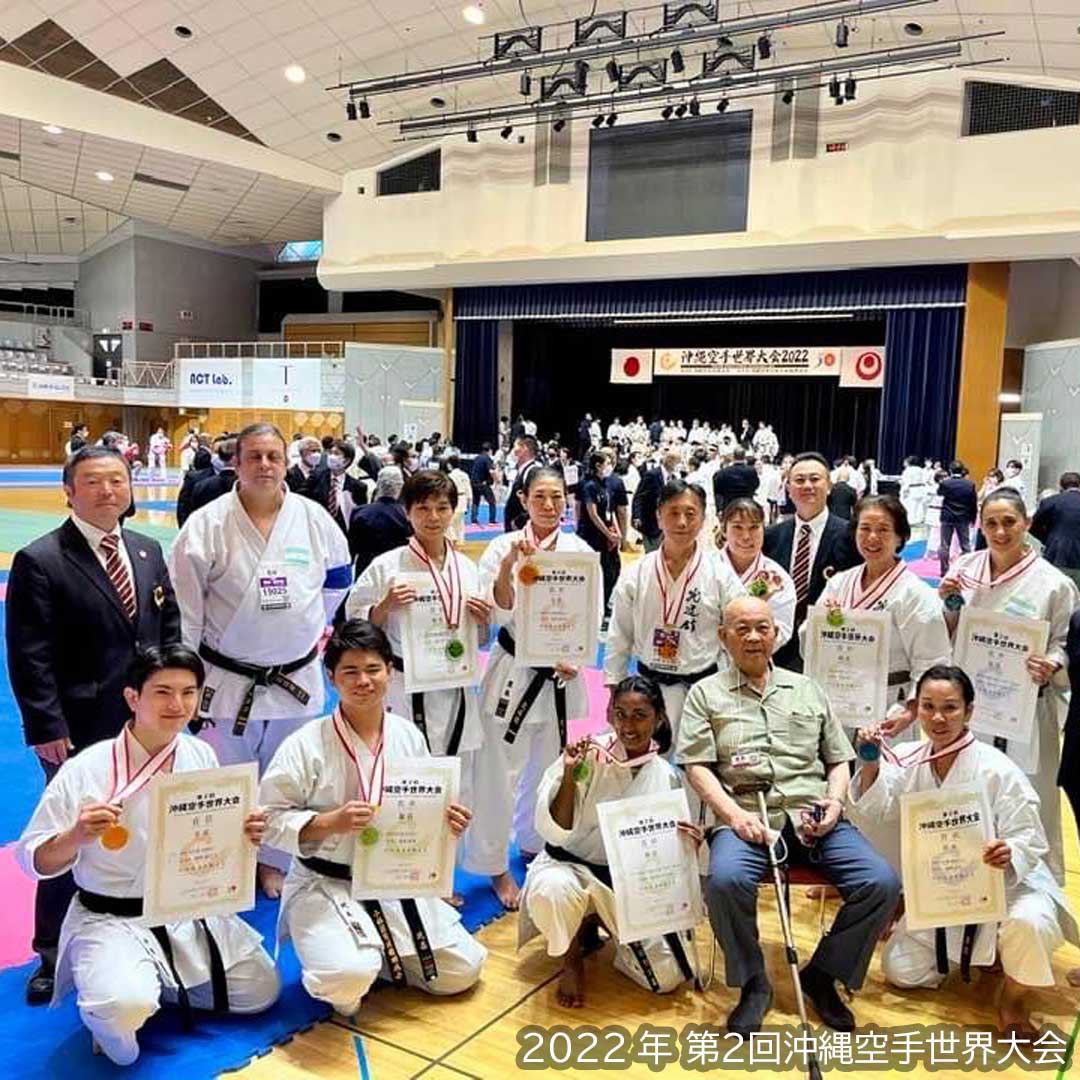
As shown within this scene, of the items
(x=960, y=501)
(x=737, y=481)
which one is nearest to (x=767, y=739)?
(x=737, y=481)

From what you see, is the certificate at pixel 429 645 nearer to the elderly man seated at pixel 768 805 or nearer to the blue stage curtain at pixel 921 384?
the elderly man seated at pixel 768 805

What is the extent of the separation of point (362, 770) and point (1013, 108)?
18.0m

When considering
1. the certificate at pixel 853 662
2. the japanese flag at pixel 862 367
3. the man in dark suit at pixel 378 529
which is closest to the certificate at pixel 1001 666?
A: the certificate at pixel 853 662

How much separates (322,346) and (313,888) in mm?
24595

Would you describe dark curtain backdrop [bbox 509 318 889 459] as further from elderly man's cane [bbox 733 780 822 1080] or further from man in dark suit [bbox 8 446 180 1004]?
man in dark suit [bbox 8 446 180 1004]

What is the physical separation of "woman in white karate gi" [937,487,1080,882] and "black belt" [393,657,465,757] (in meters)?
1.84

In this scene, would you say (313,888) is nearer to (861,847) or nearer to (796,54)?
(861,847)

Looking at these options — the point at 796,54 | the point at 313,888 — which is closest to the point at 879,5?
the point at 796,54

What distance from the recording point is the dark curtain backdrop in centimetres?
2377

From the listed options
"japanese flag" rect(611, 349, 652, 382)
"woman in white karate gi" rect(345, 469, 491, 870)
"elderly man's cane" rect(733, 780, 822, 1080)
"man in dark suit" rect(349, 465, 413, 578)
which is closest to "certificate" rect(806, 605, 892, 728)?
"elderly man's cane" rect(733, 780, 822, 1080)

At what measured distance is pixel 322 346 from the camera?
26281mm

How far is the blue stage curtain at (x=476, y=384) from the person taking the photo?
23672mm

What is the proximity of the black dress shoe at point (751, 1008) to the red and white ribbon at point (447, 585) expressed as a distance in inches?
59.1

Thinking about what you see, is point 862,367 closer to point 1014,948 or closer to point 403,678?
point 403,678
